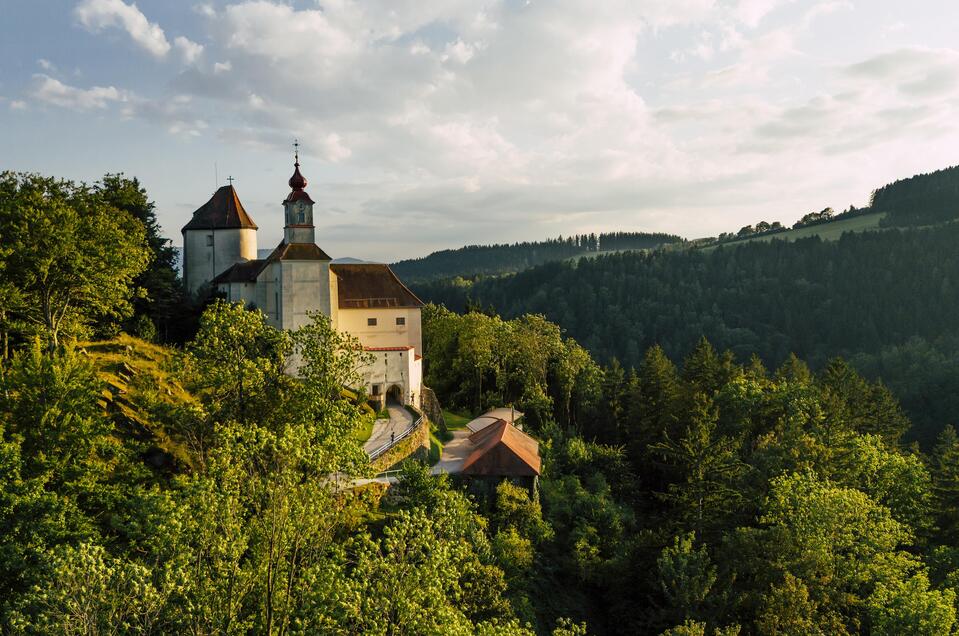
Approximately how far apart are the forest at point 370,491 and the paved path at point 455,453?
172 cm

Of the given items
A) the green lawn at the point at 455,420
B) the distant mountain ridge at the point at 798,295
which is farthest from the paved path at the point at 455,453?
the distant mountain ridge at the point at 798,295

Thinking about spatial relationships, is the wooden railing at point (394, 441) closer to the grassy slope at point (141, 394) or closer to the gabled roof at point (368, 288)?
the grassy slope at point (141, 394)

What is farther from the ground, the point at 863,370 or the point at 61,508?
the point at 61,508

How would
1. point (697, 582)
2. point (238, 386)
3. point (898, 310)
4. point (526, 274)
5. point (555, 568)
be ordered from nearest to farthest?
point (238, 386)
point (697, 582)
point (555, 568)
point (898, 310)
point (526, 274)

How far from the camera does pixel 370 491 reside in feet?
73.9

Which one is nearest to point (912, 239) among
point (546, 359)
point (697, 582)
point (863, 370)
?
point (863, 370)

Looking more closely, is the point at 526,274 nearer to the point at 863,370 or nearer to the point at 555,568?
the point at 863,370

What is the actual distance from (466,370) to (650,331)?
3750 inches

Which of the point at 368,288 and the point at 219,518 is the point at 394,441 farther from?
the point at 219,518

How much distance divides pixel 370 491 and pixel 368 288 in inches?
1031

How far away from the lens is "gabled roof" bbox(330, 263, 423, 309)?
151 ft

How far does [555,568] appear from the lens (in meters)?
33.2

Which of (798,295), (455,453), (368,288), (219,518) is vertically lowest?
(455,453)

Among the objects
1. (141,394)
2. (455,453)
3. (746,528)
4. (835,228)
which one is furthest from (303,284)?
(835,228)
